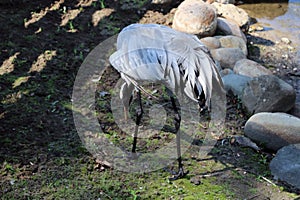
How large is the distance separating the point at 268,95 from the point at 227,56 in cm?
118

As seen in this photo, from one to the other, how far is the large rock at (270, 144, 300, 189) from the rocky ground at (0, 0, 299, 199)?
68 mm

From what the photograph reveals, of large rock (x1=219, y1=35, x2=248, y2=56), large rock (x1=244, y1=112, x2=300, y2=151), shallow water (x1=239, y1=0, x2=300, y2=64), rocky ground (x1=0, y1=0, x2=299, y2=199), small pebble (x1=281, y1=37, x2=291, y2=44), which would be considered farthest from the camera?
shallow water (x1=239, y1=0, x2=300, y2=64)

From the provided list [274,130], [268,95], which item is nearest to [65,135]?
[274,130]

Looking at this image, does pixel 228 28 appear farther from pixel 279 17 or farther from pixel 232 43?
pixel 279 17

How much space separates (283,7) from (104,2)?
3.27 meters

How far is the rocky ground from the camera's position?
365 cm

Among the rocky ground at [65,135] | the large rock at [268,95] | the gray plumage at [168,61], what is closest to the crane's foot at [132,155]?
the rocky ground at [65,135]

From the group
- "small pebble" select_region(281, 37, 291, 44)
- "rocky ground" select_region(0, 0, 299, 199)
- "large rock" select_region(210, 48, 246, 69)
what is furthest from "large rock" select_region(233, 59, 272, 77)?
"small pebble" select_region(281, 37, 291, 44)

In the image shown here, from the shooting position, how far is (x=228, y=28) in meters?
6.29

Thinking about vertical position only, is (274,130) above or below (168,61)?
below

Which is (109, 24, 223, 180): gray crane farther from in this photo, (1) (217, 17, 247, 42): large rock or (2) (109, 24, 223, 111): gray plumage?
(1) (217, 17, 247, 42): large rock

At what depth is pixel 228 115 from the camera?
4738 mm

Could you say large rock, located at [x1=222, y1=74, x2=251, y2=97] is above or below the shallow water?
above

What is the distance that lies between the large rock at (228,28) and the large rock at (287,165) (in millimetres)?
2669
